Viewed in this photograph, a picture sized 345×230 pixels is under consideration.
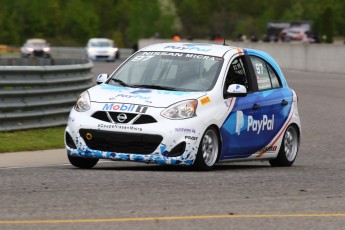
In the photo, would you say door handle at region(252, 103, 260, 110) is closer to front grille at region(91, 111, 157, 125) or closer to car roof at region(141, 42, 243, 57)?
car roof at region(141, 42, 243, 57)

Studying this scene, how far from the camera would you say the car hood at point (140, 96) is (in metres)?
12.4

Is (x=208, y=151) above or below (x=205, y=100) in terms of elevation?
below

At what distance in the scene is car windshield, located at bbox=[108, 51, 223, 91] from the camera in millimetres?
13164

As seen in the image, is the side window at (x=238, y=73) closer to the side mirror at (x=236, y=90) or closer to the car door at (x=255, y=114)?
the car door at (x=255, y=114)

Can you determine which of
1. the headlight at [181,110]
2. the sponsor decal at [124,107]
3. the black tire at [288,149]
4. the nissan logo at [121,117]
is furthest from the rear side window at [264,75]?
the nissan logo at [121,117]

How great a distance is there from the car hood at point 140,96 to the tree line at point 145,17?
134 m

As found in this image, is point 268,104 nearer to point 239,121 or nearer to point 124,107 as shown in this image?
point 239,121

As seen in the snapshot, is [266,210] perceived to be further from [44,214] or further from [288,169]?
[288,169]

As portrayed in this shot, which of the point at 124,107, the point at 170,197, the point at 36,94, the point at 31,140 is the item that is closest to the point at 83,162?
the point at 124,107

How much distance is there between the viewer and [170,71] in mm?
13414

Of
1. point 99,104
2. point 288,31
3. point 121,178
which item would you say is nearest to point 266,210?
point 121,178

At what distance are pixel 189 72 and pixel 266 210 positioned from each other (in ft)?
13.8

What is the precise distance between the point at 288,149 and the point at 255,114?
1.38 metres

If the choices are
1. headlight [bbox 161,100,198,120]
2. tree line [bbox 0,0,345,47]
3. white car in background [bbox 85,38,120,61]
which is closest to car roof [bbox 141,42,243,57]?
headlight [bbox 161,100,198,120]
